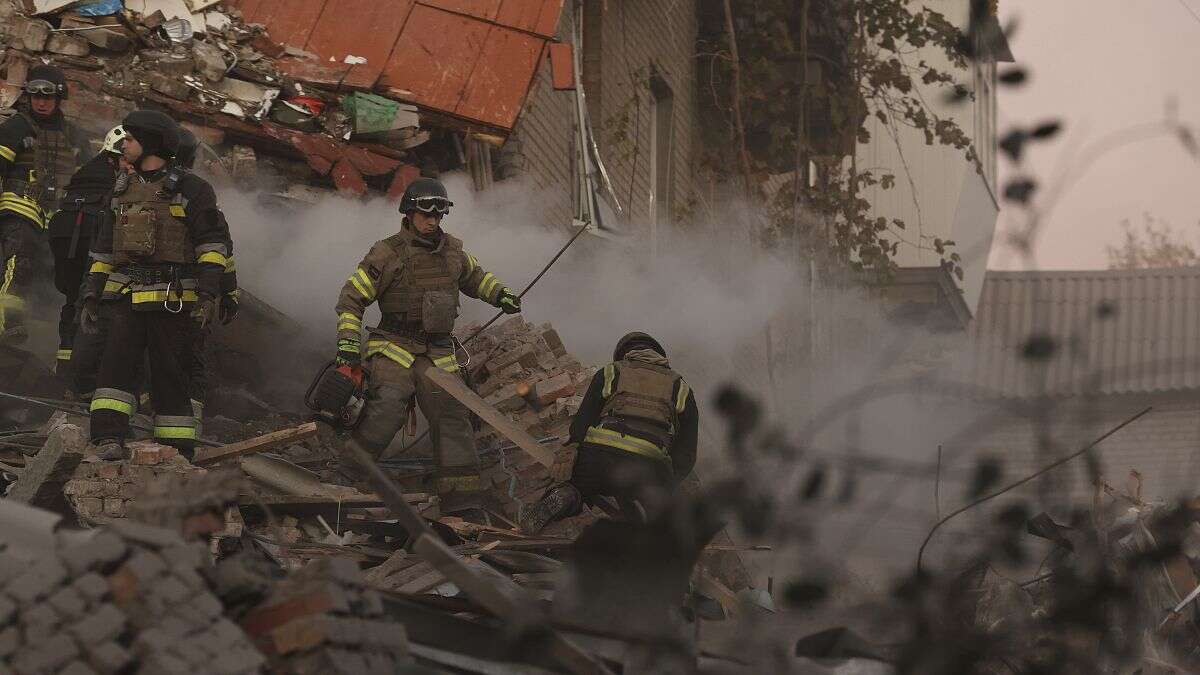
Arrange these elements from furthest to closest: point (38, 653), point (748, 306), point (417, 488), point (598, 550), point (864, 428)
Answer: point (864, 428)
point (748, 306)
point (417, 488)
point (598, 550)
point (38, 653)

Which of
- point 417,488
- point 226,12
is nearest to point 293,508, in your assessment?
point 417,488

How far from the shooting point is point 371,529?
26.5 ft

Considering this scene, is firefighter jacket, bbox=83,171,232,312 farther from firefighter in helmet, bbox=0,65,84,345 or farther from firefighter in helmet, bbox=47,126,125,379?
firefighter in helmet, bbox=0,65,84,345

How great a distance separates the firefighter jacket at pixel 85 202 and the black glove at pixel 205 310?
124 centimetres

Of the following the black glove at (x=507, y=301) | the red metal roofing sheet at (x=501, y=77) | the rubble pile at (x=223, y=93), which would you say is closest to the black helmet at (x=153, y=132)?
the black glove at (x=507, y=301)

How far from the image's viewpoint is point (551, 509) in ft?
26.7

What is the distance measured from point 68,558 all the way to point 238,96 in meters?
7.64

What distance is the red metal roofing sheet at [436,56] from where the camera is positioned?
1143cm

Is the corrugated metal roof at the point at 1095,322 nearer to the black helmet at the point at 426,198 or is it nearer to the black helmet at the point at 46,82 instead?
the black helmet at the point at 426,198

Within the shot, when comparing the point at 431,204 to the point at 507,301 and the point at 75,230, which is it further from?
the point at 75,230

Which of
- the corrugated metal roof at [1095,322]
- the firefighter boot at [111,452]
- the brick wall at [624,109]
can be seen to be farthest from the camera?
the corrugated metal roof at [1095,322]

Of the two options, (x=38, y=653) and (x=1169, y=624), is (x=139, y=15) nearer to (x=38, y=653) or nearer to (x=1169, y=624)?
(x=1169, y=624)

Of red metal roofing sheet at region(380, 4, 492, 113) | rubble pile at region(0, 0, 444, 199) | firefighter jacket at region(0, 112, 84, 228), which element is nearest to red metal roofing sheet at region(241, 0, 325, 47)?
rubble pile at region(0, 0, 444, 199)

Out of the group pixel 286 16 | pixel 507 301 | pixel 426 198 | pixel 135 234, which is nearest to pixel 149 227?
pixel 135 234
